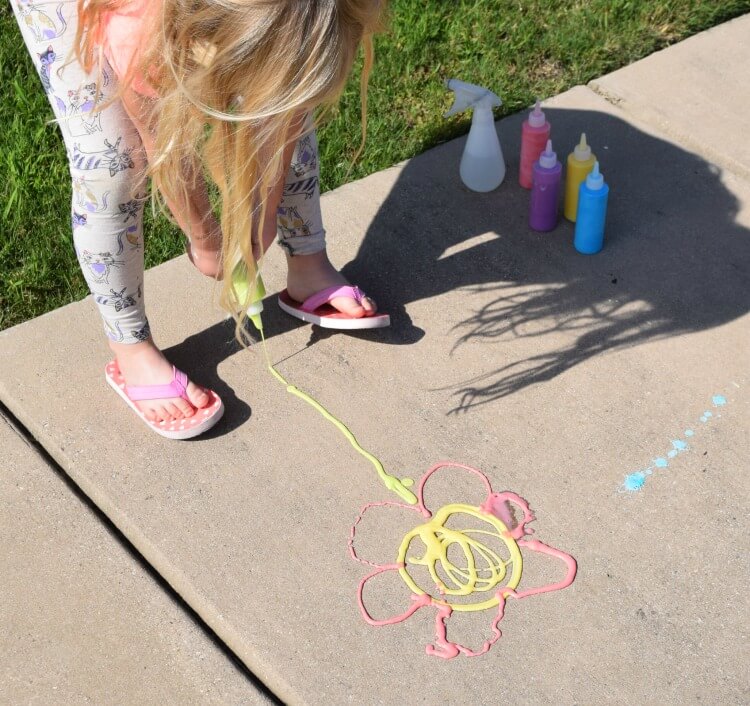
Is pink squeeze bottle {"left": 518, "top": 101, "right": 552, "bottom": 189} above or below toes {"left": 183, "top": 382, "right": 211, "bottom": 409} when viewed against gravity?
above

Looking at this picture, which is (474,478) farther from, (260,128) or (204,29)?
(204,29)

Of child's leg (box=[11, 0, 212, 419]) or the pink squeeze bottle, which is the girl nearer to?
child's leg (box=[11, 0, 212, 419])

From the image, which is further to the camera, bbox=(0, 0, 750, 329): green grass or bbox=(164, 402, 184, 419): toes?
bbox=(0, 0, 750, 329): green grass

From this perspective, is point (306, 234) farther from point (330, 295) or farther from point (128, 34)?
point (128, 34)

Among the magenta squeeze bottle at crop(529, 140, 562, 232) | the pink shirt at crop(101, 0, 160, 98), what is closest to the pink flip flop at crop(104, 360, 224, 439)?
the pink shirt at crop(101, 0, 160, 98)

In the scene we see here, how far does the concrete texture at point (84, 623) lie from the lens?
2.06 m

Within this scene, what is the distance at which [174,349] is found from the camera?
2.75 metres

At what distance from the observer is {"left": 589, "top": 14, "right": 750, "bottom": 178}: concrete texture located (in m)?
3.25

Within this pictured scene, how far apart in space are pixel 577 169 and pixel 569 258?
0.84 feet

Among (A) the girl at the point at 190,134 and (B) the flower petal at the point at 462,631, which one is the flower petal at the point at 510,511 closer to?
(B) the flower petal at the point at 462,631

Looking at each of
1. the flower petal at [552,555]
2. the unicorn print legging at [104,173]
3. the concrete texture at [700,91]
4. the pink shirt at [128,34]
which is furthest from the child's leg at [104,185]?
the concrete texture at [700,91]

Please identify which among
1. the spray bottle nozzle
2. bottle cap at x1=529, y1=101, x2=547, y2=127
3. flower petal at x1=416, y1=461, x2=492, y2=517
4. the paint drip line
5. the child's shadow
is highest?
the spray bottle nozzle

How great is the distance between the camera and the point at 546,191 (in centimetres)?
290

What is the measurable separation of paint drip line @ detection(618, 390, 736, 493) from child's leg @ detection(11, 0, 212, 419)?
1.03 metres
